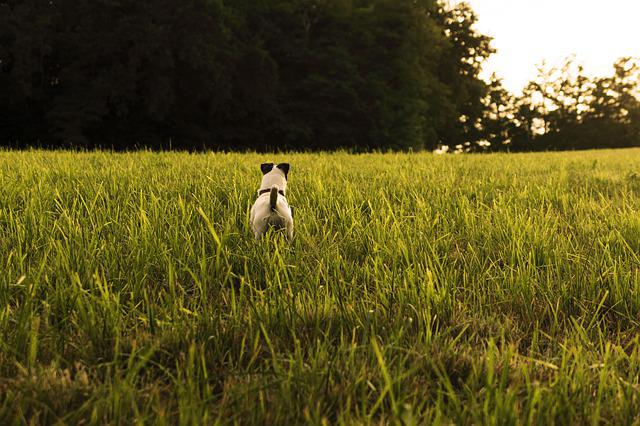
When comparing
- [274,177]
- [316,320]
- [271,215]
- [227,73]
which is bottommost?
[316,320]

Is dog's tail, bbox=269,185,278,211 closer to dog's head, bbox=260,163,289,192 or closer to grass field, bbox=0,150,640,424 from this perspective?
grass field, bbox=0,150,640,424

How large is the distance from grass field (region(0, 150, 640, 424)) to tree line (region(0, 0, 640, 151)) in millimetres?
12532

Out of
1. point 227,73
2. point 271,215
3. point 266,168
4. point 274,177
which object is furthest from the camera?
point 227,73

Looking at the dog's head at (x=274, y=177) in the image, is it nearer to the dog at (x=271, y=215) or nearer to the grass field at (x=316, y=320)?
the dog at (x=271, y=215)

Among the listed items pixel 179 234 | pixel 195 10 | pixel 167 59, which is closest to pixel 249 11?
pixel 195 10

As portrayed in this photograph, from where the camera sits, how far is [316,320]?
1.65 metres

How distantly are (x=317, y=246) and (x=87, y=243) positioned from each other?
3.78ft

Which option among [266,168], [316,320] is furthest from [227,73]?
[316,320]

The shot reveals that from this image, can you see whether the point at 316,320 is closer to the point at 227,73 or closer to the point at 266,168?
the point at 266,168

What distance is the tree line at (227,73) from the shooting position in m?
19.9

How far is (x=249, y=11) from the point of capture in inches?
998

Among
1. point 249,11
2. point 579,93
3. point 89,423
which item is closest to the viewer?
point 89,423

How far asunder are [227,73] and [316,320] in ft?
73.3

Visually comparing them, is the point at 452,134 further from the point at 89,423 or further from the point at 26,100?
the point at 89,423
